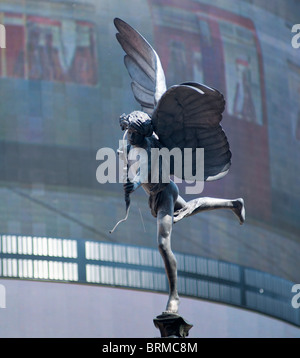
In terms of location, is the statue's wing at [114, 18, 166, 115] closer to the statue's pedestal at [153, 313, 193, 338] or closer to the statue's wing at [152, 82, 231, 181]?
the statue's wing at [152, 82, 231, 181]

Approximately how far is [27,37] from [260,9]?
9853 mm

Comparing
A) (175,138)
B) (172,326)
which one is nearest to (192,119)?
(175,138)

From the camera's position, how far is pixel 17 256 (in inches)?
1526

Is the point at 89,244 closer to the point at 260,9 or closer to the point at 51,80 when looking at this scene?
the point at 51,80

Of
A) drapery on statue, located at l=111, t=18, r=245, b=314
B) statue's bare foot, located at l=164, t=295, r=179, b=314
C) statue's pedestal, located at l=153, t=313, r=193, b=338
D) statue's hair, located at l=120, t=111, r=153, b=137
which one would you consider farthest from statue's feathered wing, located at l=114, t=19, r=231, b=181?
statue's pedestal, located at l=153, t=313, r=193, b=338

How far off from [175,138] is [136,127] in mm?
766

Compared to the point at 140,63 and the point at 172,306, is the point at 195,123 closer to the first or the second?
the point at 140,63

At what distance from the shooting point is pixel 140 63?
67.8 ft

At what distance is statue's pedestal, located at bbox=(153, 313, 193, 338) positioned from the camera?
1788 centimetres

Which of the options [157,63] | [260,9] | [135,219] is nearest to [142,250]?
[135,219]

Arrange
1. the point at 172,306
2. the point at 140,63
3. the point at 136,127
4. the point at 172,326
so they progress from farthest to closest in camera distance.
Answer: the point at 140,63
the point at 136,127
the point at 172,306
the point at 172,326

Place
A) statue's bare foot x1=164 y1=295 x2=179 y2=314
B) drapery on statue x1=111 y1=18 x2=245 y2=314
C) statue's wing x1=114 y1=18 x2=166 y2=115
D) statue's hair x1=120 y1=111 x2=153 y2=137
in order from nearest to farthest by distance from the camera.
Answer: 1. statue's bare foot x1=164 y1=295 x2=179 y2=314
2. drapery on statue x1=111 y1=18 x2=245 y2=314
3. statue's hair x1=120 y1=111 x2=153 y2=137
4. statue's wing x1=114 y1=18 x2=166 y2=115

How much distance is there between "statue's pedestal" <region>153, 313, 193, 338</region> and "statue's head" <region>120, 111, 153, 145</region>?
9.67ft

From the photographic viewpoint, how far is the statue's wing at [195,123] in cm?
1852
